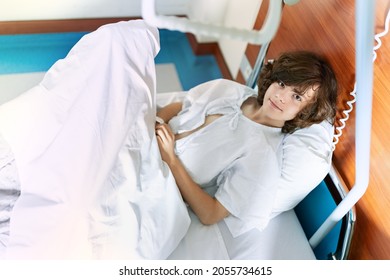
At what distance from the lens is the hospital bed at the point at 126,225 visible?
1102mm

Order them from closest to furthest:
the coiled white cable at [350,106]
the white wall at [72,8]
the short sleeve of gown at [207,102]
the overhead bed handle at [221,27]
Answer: the overhead bed handle at [221,27], the coiled white cable at [350,106], the short sleeve of gown at [207,102], the white wall at [72,8]

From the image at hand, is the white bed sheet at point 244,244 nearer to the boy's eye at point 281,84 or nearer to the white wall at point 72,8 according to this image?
the boy's eye at point 281,84

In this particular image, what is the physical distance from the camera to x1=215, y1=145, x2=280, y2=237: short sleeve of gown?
4.07 ft

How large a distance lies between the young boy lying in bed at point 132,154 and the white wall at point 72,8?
984mm

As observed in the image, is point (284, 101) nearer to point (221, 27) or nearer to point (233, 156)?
point (233, 156)

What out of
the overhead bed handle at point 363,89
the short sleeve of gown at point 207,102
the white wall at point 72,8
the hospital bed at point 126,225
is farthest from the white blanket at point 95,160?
the white wall at point 72,8

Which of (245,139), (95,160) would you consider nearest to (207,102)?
(245,139)

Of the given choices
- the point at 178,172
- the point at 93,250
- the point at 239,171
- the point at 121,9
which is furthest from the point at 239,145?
the point at 121,9

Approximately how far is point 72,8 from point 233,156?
1.51 metres

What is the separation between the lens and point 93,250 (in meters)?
1.13

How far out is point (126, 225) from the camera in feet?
3.90

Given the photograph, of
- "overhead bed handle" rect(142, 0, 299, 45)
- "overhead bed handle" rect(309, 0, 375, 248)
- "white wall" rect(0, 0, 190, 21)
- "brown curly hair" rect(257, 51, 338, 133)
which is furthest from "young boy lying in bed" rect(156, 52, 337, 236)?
"white wall" rect(0, 0, 190, 21)

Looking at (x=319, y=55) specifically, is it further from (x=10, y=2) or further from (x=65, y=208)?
(x=10, y=2)

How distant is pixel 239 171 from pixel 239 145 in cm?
9
